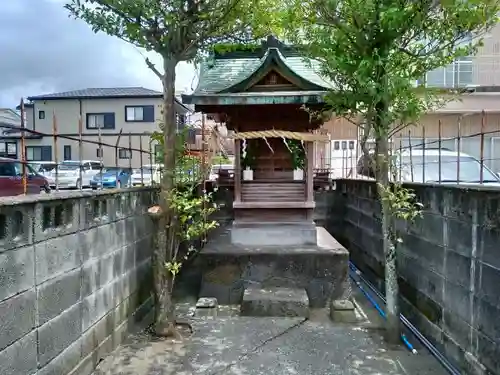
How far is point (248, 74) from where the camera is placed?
9688 mm

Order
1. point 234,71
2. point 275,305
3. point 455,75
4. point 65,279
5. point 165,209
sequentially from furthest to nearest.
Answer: point 455,75 → point 234,71 → point 275,305 → point 165,209 → point 65,279

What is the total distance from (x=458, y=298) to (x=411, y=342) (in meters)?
1.43

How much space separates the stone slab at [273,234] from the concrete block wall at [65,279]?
3504 millimetres

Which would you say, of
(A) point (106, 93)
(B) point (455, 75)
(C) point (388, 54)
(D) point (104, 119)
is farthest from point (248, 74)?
(A) point (106, 93)

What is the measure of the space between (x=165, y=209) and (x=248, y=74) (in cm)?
464

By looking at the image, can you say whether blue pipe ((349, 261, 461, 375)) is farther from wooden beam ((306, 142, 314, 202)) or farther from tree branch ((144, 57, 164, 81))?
tree branch ((144, 57, 164, 81))

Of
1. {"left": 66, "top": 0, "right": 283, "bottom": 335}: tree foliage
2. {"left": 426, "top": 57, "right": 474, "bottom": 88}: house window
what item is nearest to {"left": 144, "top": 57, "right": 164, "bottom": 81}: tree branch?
{"left": 66, "top": 0, "right": 283, "bottom": 335}: tree foliage

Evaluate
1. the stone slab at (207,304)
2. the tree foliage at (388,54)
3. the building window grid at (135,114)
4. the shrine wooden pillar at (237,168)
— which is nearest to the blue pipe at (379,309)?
the tree foliage at (388,54)

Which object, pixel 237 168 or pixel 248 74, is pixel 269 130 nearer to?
pixel 237 168

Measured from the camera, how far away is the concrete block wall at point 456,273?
418cm

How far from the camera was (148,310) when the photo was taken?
7219 mm

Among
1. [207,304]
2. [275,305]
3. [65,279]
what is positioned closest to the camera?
[65,279]

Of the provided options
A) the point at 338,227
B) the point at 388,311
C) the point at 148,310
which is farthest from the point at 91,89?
the point at 388,311

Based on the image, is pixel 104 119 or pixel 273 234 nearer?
pixel 273 234
